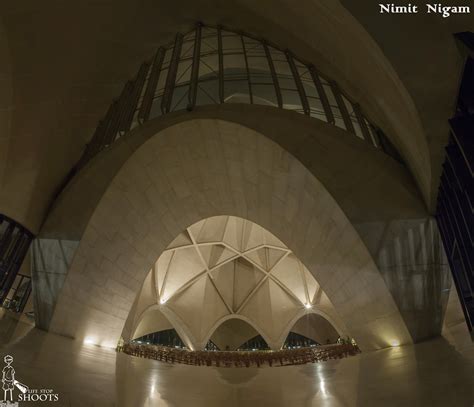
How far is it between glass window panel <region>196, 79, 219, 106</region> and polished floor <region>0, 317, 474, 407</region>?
10.0 metres

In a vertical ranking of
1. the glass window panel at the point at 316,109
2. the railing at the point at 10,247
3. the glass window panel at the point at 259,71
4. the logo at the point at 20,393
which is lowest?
A: the logo at the point at 20,393

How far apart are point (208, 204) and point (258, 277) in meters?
16.3

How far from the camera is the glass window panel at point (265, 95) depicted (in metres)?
13.7

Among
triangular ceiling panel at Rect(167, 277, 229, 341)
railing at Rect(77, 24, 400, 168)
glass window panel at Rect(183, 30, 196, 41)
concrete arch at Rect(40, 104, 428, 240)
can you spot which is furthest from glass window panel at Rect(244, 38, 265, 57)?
triangular ceiling panel at Rect(167, 277, 229, 341)

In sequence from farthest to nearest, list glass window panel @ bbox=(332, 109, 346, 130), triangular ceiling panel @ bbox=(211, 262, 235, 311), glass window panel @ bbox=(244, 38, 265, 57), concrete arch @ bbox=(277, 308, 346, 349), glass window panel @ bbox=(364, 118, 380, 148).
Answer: triangular ceiling panel @ bbox=(211, 262, 235, 311), concrete arch @ bbox=(277, 308, 346, 349), glass window panel @ bbox=(244, 38, 265, 57), glass window panel @ bbox=(332, 109, 346, 130), glass window panel @ bbox=(364, 118, 380, 148)

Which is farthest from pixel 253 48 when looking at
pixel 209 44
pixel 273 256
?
pixel 273 256

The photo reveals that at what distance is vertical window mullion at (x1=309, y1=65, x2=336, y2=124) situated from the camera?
10.4 meters

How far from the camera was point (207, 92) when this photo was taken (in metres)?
14.9

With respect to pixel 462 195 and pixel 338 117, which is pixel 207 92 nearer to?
pixel 338 117

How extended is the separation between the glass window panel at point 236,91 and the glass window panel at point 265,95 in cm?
38

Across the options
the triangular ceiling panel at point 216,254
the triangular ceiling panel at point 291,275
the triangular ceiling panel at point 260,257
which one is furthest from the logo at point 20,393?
the triangular ceiling panel at point 291,275

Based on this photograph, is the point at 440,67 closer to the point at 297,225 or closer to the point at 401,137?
the point at 401,137

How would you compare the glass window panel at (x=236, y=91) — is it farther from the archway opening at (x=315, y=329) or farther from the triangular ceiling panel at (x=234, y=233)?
the archway opening at (x=315, y=329)

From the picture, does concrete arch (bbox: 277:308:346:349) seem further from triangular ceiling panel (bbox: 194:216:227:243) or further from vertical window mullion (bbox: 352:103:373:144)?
vertical window mullion (bbox: 352:103:373:144)
